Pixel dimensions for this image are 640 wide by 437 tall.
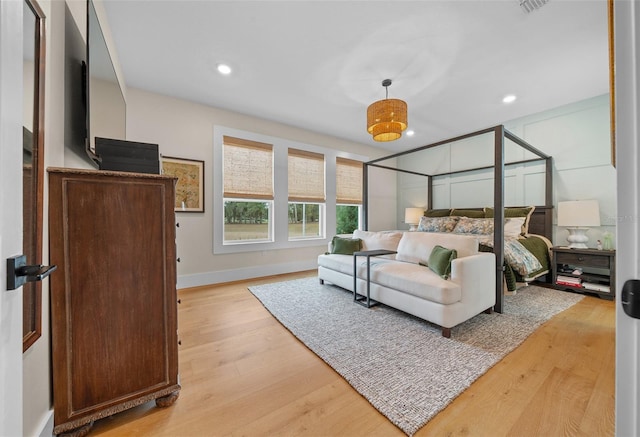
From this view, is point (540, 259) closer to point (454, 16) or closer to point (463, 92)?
point (463, 92)

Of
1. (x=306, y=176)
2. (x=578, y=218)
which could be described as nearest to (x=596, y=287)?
(x=578, y=218)

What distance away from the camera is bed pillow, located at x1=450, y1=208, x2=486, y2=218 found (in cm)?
420

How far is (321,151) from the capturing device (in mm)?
4723

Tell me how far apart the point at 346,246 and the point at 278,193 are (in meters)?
1.57

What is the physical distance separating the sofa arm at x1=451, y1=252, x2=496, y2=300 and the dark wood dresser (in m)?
2.18

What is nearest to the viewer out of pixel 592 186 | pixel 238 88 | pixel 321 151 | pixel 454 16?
pixel 454 16

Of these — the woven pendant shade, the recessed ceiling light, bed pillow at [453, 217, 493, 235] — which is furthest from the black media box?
bed pillow at [453, 217, 493, 235]

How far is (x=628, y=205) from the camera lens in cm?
41

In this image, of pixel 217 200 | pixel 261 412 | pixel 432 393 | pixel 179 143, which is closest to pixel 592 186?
pixel 432 393

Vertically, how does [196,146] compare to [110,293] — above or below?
above

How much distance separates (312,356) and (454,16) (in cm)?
296

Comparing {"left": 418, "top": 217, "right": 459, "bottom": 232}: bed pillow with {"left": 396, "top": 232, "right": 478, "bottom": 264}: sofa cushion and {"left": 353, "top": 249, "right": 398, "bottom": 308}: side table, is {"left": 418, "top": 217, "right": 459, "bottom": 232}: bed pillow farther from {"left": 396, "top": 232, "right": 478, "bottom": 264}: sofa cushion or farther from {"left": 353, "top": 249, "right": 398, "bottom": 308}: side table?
{"left": 353, "top": 249, "right": 398, "bottom": 308}: side table

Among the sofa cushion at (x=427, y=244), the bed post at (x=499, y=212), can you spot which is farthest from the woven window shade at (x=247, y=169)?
the bed post at (x=499, y=212)

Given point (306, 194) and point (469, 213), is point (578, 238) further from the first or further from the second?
point (306, 194)
